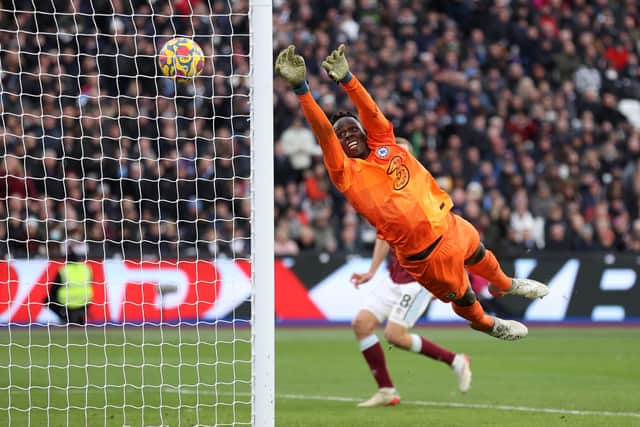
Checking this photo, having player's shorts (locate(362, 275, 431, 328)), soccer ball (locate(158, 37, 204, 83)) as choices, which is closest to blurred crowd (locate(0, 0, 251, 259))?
player's shorts (locate(362, 275, 431, 328))

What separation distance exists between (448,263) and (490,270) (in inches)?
25.0

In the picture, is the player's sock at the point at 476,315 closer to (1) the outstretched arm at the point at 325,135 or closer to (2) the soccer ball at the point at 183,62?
(1) the outstretched arm at the point at 325,135

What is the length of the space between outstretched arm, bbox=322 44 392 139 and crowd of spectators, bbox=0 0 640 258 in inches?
288

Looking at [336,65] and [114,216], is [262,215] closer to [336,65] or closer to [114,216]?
[336,65]

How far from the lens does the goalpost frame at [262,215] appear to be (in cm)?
803

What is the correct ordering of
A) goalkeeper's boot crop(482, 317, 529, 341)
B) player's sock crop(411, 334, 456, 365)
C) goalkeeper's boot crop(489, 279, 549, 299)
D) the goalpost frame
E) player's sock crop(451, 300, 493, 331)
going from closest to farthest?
the goalpost frame, player's sock crop(451, 300, 493, 331), goalkeeper's boot crop(482, 317, 529, 341), goalkeeper's boot crop(489, 279, 549, 299), player's sock crop(411, 334, 456, 365)

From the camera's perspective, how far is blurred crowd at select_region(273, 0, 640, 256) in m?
20.0

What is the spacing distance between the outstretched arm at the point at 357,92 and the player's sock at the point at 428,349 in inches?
112

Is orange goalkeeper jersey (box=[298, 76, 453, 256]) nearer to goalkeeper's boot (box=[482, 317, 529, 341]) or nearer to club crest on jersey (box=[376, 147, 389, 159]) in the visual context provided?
club crest on jersey (box=[376, 147, 389, 159])

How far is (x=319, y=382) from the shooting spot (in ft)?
42.7

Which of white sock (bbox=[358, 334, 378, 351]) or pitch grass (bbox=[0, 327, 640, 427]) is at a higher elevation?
white sock (bbox=[358, 334, 378, 351])

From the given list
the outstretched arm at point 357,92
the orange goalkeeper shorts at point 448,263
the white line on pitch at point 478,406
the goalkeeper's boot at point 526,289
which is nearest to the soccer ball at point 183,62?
the outstretched arm at point 357,92

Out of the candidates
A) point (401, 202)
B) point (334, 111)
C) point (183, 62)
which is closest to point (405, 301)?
point (401, 202)

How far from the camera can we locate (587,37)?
24391 mm
